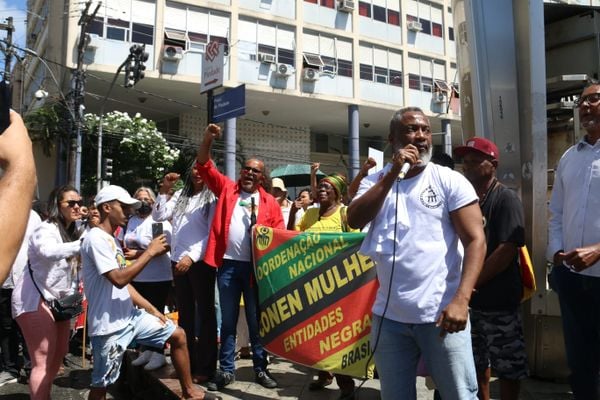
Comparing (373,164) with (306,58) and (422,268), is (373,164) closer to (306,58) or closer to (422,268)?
(422,268)

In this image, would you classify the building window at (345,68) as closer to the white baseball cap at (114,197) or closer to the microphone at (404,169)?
the white baseball cap at (114,197)

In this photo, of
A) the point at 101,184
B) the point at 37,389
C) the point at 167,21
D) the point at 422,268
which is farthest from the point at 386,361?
the point at 167,21

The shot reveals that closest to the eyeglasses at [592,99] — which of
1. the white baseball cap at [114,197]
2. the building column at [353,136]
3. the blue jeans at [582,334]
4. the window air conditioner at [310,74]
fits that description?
the blue jeans at [582,334]

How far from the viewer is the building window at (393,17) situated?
29.3 m

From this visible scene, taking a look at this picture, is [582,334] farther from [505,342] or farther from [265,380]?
[265,380]

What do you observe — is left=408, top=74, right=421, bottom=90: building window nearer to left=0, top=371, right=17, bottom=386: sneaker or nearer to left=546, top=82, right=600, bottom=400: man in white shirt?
left=0, top=371, right=17, bottom=386: sneaker

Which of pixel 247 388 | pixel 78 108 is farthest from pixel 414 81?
pixel 247 388

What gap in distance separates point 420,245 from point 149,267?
349 cm

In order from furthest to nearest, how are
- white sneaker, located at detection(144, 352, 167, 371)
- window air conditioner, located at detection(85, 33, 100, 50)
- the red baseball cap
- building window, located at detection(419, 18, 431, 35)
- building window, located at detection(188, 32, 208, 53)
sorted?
building window, located at detection(419, 18, 431, 35)
building window, located at detection(188, 32, 208, 53)
window air conditioner, located at detection(85, 33, 100, 50)
white sneaker, located at detection(144, 352, 167, 371)
the red baseball cap

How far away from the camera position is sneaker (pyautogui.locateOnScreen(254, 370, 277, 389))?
4.20m

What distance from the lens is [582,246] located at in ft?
9.21

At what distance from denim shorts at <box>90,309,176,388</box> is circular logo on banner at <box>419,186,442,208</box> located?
7.36 feet

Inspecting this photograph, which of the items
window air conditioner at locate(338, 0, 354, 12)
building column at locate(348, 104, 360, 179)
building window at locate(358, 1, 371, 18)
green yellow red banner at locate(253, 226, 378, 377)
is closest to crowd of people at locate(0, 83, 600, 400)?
green yellow red banner at locate(253, 226, 378, 377)

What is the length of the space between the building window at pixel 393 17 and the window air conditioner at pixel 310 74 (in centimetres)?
659
